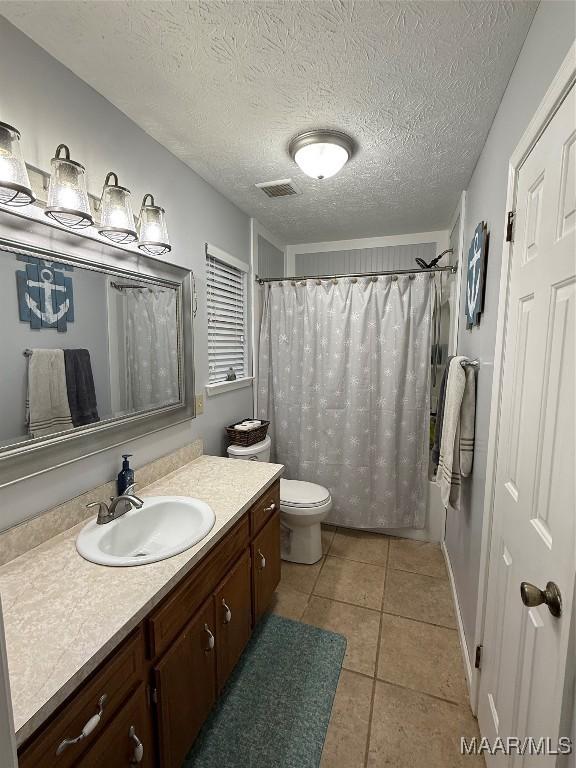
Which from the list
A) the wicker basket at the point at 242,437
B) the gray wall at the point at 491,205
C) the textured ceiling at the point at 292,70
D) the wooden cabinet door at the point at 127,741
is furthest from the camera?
the wicker basket at the point at 242,437

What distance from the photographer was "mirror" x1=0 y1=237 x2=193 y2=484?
107 centimetres

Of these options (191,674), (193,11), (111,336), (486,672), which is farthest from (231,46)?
(486,672)

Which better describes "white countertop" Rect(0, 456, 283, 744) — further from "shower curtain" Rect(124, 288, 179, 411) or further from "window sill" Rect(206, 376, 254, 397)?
"window sill" Rect(206, 376, 254, 397)

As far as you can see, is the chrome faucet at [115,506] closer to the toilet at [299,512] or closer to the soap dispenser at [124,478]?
the soap dispenser at [124,478]

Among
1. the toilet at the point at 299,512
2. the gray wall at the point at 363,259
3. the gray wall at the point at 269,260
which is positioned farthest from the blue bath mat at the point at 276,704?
the gray wall at the point at 363,259

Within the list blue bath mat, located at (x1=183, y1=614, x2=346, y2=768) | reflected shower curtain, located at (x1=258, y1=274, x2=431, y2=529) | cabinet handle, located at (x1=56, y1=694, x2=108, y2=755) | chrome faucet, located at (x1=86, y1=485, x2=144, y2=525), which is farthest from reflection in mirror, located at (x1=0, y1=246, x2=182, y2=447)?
blue bath mat, located at (x1=183, y1=614, x2=346, y2=768)

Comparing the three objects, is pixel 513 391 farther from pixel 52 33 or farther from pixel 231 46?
pixel 52 33

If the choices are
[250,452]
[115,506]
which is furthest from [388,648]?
[115,506]

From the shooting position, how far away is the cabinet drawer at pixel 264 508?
5.21 feet

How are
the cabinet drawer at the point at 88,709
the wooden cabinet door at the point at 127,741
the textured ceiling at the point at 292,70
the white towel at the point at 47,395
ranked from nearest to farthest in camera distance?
the cabinet drawer at the point at 88,709 < the wooden cabinet door at the point at 127,741 < the textured ceiling at the point at 292,70 < the white towel at the point at 47,395

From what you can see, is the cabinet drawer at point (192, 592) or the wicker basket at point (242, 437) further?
the wicker basket at point (242, 437)

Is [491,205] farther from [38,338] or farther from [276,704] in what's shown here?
[276,704]

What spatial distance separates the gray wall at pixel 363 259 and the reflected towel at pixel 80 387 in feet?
7.80

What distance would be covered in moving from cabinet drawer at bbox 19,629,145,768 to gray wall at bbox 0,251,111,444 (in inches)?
27.5
